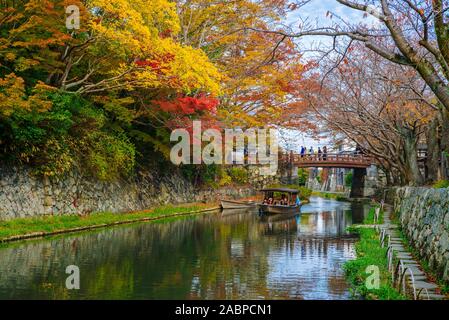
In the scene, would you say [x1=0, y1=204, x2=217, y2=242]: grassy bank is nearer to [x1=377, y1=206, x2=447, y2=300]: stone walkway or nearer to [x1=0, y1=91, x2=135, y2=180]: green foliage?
[x1=0, y1=91, x2=135, y2=180]: green foliage

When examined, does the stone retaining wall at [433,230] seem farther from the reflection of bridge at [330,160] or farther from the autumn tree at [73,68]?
the reflection of bridge at [330,160]

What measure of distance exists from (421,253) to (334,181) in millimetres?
83153

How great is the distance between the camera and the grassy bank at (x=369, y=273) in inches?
374

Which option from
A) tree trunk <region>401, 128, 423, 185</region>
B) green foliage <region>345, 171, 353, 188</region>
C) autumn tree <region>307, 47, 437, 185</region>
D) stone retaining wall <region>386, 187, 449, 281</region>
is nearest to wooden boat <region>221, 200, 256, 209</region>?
autumn tree <region>307, 47, 437, 185</region>

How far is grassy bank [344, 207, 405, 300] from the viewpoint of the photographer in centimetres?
950

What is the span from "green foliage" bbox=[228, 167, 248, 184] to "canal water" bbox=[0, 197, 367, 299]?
24.8 meters

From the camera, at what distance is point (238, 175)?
4684 cm

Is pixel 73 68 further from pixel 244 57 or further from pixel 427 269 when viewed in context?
pixel 427 269

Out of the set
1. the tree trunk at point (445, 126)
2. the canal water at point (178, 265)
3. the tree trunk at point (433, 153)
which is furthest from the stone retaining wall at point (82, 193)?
the tree trunk at point (445, 126)

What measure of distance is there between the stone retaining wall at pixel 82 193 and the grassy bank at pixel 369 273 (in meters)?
13.3
